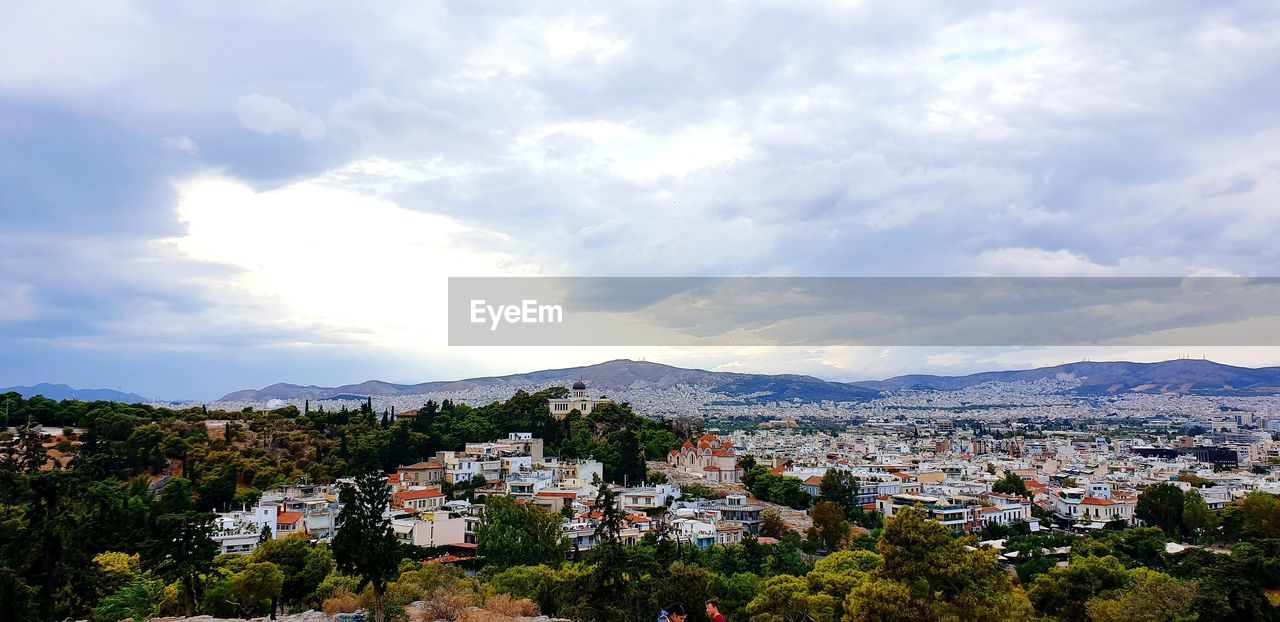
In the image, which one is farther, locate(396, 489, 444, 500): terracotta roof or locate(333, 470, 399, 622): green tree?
locate(396, 489, 444, 500): terracotta roof

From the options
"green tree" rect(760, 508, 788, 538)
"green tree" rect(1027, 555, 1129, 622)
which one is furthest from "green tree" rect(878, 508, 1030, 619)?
"green tree" rect(760, 508, 788, 538)

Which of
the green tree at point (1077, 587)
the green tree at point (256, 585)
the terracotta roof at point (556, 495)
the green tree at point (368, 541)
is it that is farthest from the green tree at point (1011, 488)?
the green tree at point (368, 541)

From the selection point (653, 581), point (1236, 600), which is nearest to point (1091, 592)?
point (1236, 600)

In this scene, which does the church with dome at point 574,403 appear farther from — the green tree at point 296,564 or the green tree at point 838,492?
the green tree at point 296,564

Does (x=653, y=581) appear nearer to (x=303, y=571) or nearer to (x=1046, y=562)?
(x=303, y=571)

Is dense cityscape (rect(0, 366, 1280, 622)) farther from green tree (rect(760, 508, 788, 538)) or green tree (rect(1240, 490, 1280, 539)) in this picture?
green tree (rect(760, 508, 788, 538))

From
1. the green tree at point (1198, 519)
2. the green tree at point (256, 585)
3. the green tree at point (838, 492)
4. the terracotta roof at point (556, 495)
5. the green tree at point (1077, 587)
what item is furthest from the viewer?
the green tree at point (838, 492)

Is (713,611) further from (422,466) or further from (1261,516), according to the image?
(1261,516)
